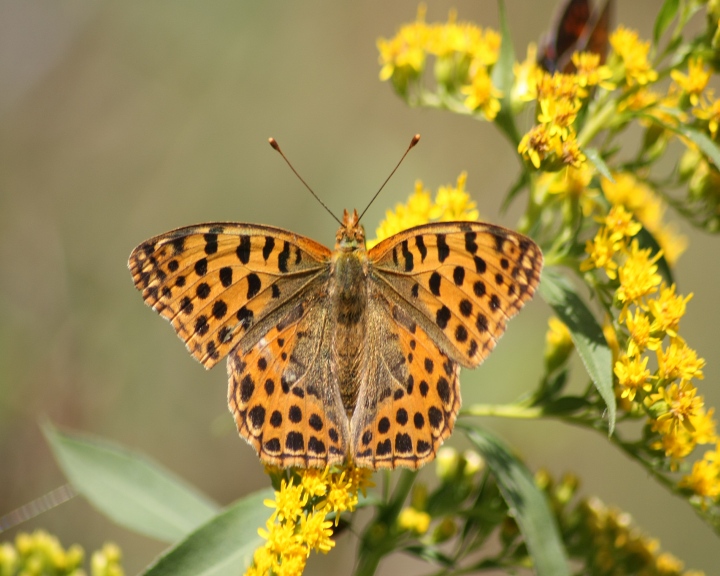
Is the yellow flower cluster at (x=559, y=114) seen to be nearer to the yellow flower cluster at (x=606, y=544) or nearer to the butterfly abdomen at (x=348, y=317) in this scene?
the butterfly abdomen at (x=348, y=317)

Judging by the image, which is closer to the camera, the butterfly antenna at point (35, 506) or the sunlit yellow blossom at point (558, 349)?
the sunlit yellow blossom at point (558, 349)

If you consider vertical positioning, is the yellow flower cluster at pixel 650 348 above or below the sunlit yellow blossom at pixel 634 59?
below

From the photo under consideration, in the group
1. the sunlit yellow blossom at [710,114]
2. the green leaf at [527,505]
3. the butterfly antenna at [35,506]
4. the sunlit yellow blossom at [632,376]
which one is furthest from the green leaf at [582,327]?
the butterfly antenna at [35,506]

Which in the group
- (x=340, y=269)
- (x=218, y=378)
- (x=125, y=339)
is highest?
(x=125, y=339)

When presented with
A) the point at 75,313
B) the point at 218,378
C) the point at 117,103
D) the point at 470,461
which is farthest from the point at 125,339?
the point at 470,461

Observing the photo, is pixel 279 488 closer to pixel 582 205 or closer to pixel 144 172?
pixel 582 205

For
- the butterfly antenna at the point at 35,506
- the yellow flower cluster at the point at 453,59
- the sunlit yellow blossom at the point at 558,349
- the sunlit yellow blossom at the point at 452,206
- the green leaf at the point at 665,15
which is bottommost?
the sunlit yellow blossom at the point at 558,349

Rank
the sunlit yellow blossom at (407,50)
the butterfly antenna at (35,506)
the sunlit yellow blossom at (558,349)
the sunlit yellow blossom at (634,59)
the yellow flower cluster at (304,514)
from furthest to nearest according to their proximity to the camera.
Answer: the butterfly antenna at (35,506)
the sunlit yellow blossom at (407,50)
the sunlit yellow blossom at (558,349)
the sunlit yellow blossom at (634,59)
the yellow flower cluster at (304,514)
